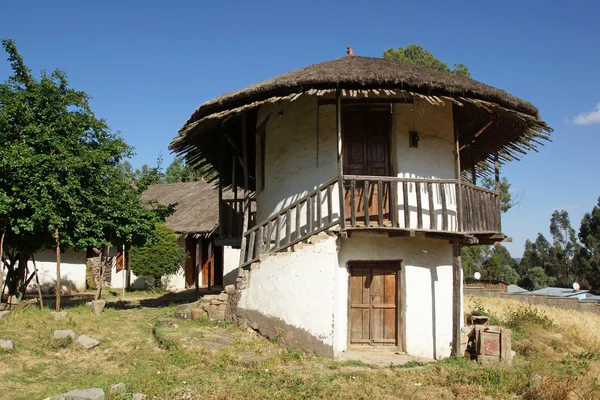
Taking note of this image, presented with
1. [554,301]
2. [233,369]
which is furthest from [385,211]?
[554,301]

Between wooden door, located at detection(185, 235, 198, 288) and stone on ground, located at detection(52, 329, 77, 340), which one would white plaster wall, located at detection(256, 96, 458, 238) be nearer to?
stone on ground, located at detection(52, 329, 77, 340)

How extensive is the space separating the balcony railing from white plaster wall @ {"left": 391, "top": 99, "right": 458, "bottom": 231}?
2 cm

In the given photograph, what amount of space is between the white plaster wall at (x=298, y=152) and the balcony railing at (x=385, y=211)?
188 mm

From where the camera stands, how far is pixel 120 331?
10.0 meters

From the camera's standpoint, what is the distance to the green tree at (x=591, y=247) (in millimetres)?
36406

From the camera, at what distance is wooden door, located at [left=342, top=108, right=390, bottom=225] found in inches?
390

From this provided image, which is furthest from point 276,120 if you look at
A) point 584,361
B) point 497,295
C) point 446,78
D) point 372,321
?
point 497,295

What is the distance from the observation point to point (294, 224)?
9.95 m

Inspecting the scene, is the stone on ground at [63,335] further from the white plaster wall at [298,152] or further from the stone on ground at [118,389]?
the white plaster wall at [298,152]

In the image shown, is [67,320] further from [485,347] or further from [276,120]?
[485,347]

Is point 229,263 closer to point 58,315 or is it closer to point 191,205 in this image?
point 191,205

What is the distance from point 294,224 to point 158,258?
1163 centimetres

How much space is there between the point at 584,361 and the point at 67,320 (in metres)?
9.97

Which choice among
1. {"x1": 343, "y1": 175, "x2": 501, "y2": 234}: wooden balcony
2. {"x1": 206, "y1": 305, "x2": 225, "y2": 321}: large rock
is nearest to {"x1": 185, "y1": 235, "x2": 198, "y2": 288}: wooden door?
{"x1": 206, "y1": 305, "x2": 225, "y2": 321}: large rock
